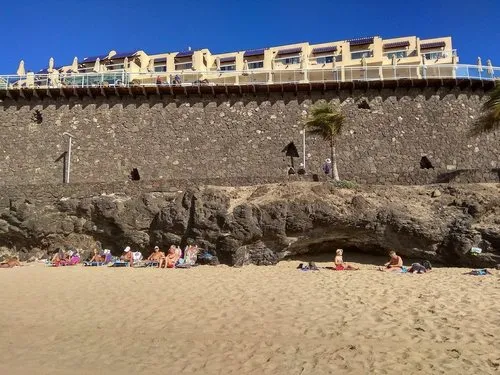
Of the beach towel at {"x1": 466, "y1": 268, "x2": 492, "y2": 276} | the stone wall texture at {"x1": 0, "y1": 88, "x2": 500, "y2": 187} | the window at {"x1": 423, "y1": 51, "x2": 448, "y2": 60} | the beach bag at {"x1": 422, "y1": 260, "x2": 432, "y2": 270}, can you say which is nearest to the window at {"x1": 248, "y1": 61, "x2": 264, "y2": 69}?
the window at {"x1": 423, "y1": 51, "x2": 448, "y2": 60}

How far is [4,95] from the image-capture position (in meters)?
24.3

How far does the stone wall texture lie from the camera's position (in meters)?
22.0

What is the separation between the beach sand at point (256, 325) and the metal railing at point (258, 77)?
1478 centimetres

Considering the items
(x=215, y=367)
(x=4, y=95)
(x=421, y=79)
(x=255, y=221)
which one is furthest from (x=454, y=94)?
(x=4, y=95)

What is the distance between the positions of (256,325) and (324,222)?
6544 millimetres

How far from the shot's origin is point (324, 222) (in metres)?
12.9

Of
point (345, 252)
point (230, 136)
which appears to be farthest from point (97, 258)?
point (230, 136)

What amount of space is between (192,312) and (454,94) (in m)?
20.1

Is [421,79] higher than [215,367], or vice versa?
[421,79]

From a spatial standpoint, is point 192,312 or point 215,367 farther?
point 192,312

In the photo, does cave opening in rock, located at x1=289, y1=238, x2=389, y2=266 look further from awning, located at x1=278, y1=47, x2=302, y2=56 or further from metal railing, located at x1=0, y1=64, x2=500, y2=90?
awning, located at x1=278, y1=47, x2=302, y2=56

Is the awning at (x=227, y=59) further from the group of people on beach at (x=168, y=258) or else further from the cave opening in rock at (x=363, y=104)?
the group of people on beach at (x=168, y=258)

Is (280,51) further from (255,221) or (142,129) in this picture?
(255,221)

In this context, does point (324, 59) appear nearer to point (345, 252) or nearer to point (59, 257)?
point (345, 252)
